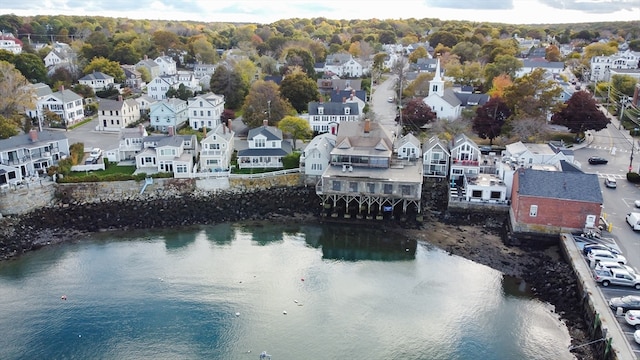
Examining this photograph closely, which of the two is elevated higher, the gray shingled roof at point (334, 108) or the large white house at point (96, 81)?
the large white house at point (96, 81)

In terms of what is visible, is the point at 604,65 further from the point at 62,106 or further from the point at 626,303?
the point at 62,106

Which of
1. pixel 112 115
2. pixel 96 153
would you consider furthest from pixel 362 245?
pixel 112 115

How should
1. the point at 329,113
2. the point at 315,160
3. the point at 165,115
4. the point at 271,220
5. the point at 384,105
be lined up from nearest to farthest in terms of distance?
the point at 271,220 < the point at 315,160 < the point at 329,113 < the point at 165,115 < the point at 384,105

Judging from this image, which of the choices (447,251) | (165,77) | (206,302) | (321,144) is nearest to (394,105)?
(321,144)

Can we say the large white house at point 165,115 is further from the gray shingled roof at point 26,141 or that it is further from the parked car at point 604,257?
the parked car at point 604,257

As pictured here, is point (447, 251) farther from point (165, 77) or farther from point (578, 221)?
point (165, 77)

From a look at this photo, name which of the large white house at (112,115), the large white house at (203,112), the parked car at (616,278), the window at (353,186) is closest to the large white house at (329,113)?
the large white house at (203,112)

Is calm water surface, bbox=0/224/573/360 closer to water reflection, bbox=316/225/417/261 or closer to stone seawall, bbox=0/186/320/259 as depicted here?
water reflection, bbox=316/225/417/261
